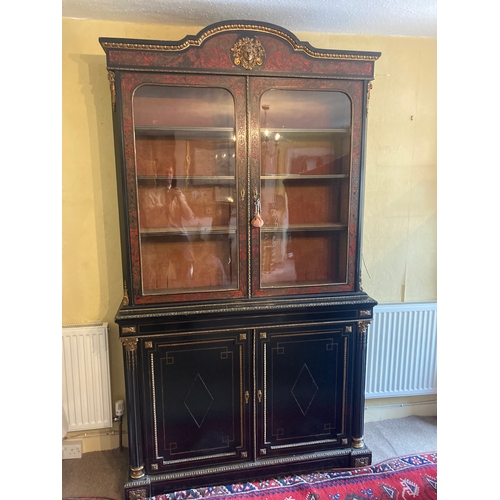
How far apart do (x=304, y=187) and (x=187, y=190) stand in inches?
23.6

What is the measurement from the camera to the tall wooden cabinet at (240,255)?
5.16 feet

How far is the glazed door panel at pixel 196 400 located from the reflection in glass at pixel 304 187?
0.43m

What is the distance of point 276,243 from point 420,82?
1.29 m

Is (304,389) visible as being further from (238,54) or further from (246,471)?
(238,54)

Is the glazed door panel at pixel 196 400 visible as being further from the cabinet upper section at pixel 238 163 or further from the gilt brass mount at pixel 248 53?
the gilt brass mount at pixel 248 53

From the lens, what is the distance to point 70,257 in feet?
6.25

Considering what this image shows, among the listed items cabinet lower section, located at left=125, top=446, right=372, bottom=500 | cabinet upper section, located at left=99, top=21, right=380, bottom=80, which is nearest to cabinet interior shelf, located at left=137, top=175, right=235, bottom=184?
cabinet upper section, located at left=99, top=21, right=380, bottom=80

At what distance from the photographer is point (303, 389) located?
1810 millimetres

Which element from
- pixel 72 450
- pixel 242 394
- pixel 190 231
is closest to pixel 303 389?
pixel 242 394

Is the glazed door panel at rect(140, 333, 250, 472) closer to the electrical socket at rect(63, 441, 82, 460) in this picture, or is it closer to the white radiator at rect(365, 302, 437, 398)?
the electrical socket at rect(63, 441, 82, 460)

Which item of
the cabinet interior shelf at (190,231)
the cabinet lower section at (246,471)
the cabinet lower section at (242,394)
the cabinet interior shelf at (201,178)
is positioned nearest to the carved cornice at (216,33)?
the cabinet interior shelf at (201,178)

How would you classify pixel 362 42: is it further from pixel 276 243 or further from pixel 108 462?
pixel 108 462
